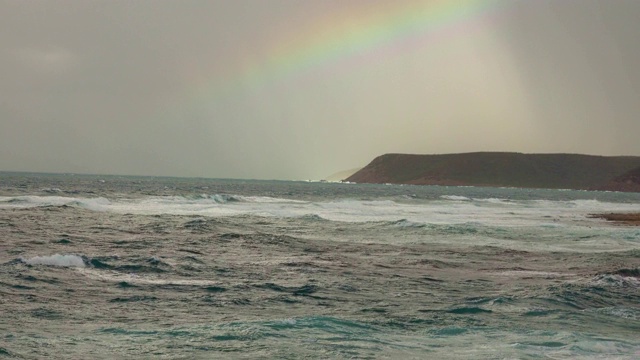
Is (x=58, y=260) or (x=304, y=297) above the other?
(x=58, y=260)

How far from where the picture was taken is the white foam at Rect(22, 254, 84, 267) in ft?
65.8

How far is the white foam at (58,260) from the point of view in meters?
20.0

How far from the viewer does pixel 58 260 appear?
806 inches

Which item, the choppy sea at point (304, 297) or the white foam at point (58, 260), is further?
the white foam at point (58, 260)

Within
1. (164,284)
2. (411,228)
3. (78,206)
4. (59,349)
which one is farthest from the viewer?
(78,206)

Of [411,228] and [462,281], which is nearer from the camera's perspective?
[462,281]

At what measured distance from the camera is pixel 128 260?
21484 mm

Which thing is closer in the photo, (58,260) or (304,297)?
(304,297)

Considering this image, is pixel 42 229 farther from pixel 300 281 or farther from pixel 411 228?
pixel 411 228

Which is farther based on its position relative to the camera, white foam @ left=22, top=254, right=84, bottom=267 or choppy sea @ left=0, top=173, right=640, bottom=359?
white foam @ left=22, top=254, right=84, bottom=267

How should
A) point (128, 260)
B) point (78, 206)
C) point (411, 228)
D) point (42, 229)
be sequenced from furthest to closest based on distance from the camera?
Answer: point (78, 206), point (411, 228), point (42, 229), point (128, 260)

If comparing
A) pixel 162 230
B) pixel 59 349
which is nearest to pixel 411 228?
pixel 162 230

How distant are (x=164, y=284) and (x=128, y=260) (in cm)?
424

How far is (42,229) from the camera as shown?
100 ft
